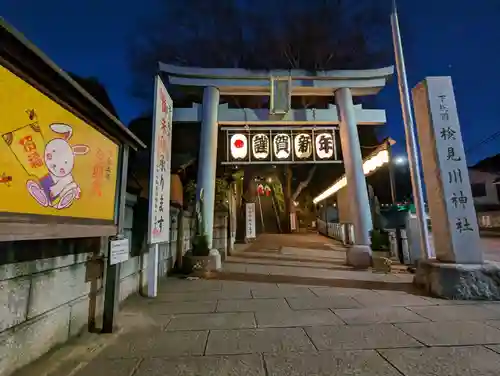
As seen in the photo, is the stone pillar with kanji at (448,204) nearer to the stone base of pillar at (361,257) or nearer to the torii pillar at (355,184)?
the stone base of pillar at (361,257)

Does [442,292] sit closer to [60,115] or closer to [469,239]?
[469,239]

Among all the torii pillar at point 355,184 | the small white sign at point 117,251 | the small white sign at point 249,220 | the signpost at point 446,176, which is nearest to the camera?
the small white sign at point 117,251

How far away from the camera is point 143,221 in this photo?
612 cm

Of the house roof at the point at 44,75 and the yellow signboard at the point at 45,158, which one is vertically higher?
the house roof at the point at 44,75

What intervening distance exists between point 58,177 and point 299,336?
3.53 meters

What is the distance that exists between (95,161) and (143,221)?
9.39 ft

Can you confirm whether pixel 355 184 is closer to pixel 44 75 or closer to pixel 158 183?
pixel 158 183

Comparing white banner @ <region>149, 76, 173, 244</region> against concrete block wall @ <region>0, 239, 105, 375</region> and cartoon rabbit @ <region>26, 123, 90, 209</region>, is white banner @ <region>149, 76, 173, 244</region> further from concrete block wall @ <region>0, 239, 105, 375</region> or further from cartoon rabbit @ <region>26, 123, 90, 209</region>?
cartoon rabbit @ <region>26, 123, 90, 209</region>

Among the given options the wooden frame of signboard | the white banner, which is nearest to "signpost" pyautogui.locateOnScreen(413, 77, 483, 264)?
the white banner

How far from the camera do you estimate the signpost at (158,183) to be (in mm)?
5660

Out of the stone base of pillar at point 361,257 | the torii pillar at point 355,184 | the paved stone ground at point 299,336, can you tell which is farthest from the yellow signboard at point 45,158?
the torii pillar at point 355,184

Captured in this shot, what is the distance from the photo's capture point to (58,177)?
2.80 metres

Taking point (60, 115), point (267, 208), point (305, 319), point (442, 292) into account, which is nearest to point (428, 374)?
point (305, 319)

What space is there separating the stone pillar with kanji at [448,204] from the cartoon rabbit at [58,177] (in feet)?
22.1
